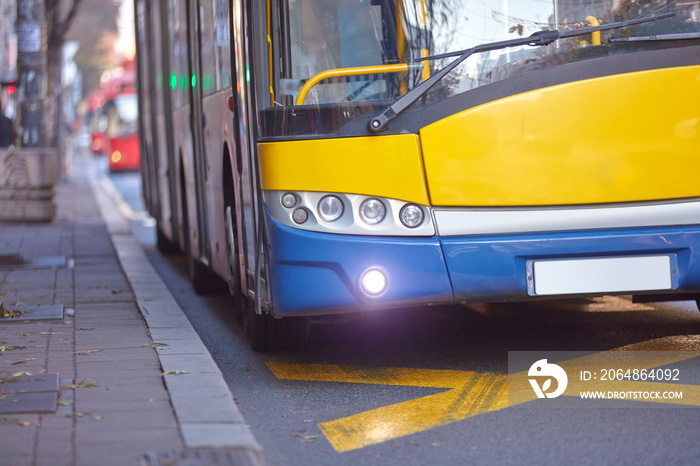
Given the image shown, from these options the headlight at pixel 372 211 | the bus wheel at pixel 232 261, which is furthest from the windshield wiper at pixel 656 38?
the bus wheel at pixel 232 261

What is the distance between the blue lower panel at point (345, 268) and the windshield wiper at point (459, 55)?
1.82ft

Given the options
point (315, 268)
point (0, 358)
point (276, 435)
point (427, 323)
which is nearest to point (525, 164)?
point (315, 268)

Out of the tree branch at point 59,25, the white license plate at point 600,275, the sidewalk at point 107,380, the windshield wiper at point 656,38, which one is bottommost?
the sidewalk at point 107,380

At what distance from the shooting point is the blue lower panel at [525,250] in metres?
5.58

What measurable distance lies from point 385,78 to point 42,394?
2096 mm

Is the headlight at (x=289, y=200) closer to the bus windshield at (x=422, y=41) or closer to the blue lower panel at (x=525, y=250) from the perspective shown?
the bus windshield at (x=422, y=41)

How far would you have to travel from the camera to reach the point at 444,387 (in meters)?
5.70

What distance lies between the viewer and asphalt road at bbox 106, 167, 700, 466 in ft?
14.8

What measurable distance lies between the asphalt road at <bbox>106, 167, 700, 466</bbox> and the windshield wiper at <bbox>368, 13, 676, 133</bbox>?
1286mm

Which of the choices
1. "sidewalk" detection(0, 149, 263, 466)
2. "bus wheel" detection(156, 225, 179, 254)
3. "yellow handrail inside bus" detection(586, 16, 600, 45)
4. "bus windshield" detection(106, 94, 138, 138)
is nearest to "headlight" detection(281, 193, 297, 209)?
"sidewalk" detection(0, 149, 263, 466)

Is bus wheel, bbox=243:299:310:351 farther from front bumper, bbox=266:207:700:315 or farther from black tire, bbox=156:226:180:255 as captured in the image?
black tire, bbox=156:226:180:255

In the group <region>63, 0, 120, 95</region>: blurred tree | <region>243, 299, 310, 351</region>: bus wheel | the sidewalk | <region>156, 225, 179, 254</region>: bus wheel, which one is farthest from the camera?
<region>63, 0, 120, 95</region>: blurred tree

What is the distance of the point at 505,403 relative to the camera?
Result: 530cm

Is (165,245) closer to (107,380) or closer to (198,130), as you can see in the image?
(198,130)
